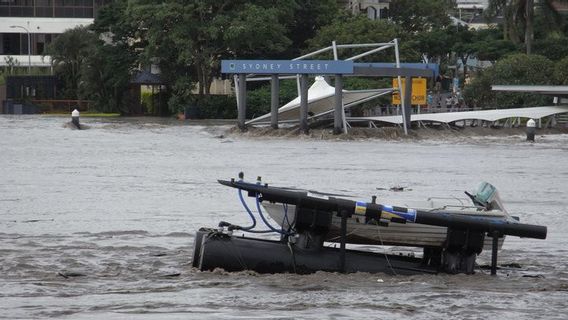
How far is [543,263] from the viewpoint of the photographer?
18.7m

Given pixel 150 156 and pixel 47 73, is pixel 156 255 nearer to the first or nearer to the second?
pixel 150 156

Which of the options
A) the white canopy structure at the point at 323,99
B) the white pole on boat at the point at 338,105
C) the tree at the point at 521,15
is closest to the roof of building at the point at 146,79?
the white canopy structure at the point at 323,99

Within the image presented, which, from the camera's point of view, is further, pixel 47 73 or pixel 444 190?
pixel 47 73

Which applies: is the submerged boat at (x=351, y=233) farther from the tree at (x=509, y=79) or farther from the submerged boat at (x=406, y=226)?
the tree at (x=509, y=79)

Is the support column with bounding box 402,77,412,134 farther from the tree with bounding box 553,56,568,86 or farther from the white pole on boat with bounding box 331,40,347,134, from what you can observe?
the tree with bounding box 553,56,568,86

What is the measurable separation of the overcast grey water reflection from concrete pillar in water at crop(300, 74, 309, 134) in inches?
145

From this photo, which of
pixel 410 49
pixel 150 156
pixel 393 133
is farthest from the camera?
pixel 410 49

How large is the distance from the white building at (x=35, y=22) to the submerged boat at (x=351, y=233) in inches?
2971

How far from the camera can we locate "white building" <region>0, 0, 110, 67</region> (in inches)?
3600

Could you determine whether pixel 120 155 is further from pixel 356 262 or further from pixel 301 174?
pixel 356 262

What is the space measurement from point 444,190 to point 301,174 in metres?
5.05

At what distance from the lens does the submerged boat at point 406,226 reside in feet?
55.6

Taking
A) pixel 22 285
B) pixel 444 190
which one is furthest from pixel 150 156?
pixel 22 285

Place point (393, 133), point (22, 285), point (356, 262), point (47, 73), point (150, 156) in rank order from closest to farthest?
1. point (22, 285)
2. point (356, 262)
3. point (150, 156)
4. point (393, 133)
5. point (47, 73)
